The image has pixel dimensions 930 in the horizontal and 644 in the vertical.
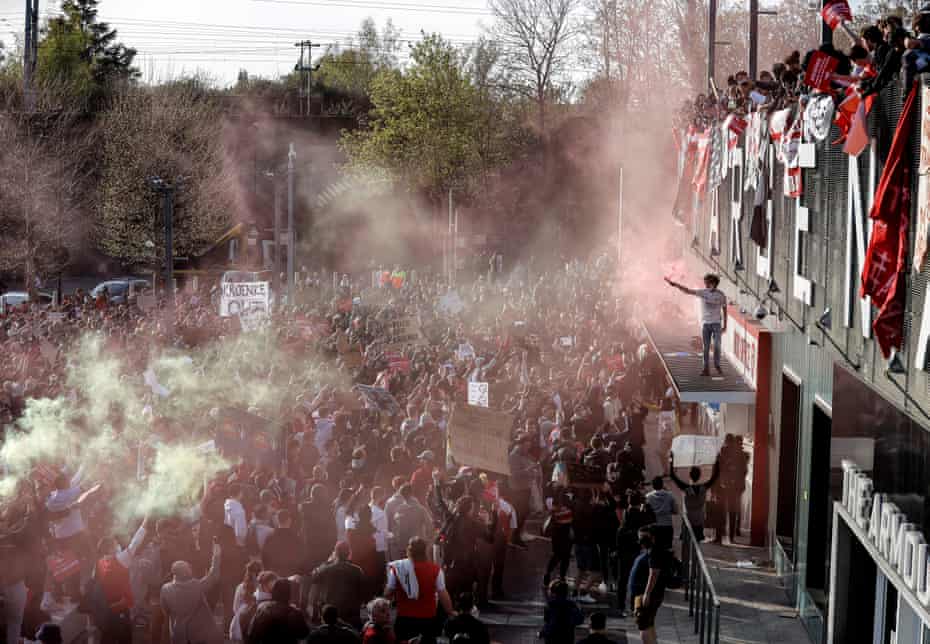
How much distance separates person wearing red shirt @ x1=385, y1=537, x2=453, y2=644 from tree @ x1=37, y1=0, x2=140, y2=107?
52.0 meters

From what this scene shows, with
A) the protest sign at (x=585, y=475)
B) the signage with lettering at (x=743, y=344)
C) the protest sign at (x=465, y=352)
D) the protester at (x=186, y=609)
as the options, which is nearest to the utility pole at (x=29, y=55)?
the protest sign at (x=465, y=352)

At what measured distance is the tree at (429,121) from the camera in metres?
56.3

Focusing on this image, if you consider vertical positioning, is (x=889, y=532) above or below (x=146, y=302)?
below

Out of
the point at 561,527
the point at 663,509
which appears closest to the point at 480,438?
the point at 561,527

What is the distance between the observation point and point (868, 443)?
10961 mm

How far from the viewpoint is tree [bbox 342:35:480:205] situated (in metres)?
56.3

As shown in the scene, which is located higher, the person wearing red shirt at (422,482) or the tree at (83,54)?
the tree at (83,54)

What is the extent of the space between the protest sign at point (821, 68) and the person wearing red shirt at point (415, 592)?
486 centimetres

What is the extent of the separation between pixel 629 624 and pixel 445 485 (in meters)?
2.54

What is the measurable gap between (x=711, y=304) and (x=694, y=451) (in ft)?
6.06

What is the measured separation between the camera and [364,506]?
13.0m

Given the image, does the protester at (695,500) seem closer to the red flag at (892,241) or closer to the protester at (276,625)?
the red flag at (892,241)

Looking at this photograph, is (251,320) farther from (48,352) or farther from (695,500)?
(695,500)

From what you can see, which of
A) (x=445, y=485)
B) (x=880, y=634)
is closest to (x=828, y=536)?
(x=880, y=634)
